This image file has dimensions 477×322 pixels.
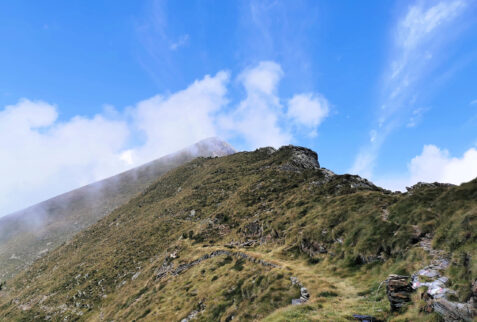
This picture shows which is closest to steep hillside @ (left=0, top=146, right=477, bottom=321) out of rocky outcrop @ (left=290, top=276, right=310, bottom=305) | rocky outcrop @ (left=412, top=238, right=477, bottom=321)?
rocky outcrop @ (left=290, top=276, right=310, bottom=305)

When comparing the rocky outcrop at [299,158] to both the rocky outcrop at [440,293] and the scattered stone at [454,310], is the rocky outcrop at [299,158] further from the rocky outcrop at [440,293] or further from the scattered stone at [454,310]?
the scattered stone at [454,310]

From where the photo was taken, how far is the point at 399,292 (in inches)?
577

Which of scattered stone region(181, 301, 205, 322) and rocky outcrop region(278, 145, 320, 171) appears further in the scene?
rocky outcrop region(278, 145, 320, 171)

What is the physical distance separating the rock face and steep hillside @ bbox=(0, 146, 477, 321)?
25.8 inches

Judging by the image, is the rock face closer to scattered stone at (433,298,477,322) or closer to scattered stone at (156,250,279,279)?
scattered stone at (433,298,477,322)

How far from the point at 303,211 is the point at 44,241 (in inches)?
7110

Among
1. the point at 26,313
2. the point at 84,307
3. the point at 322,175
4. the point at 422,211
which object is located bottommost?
the point at 26,313

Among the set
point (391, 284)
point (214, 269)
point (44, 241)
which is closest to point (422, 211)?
point (391, 284)

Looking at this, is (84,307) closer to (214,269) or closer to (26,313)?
(26,313)

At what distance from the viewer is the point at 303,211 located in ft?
145

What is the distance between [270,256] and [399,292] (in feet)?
70.9

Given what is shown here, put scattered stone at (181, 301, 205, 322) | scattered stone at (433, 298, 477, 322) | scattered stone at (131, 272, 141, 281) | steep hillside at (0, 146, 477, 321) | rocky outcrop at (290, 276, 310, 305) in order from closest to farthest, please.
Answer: scattered stone at (433, 298, 477, 322) → steep hillside at (0, 146, 477, 321) → rocky outcrop at (290, 276, 310, 305) → scattered stone at (181, 301, 205, 322) → scattered stone at (131, 272, 141, 281)

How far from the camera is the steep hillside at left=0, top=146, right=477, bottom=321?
61.3ft

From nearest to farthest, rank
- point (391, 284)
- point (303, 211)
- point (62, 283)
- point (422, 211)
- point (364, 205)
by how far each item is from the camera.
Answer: point (391, 284) → point (422, 211) → point (364, 205) → point (303, 211) → point (62, 283)
